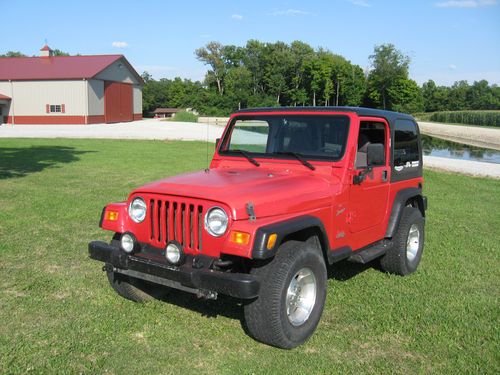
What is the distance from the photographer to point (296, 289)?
Result: 12.5ft

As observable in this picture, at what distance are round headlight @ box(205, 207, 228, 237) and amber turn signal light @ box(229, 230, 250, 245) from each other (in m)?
0.12

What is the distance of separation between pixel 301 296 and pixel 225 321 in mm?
795

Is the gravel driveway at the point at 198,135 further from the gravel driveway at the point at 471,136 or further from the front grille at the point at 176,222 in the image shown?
the front grille at the point at 176,222

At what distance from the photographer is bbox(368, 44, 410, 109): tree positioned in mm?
93938

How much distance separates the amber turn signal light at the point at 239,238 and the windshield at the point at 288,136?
1.45 meters

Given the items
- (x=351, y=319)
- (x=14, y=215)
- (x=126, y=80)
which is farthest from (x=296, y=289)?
(x=126, y=80)

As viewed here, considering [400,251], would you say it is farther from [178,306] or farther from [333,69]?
[333,69]

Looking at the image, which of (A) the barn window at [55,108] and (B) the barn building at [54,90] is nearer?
(B) the barn building at [54,90]

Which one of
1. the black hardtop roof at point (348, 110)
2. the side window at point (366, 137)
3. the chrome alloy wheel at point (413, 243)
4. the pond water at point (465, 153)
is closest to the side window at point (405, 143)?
the black hardtop roof at point (348, 110)

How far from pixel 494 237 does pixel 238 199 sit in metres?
5.49

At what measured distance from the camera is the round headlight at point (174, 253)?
139 inches

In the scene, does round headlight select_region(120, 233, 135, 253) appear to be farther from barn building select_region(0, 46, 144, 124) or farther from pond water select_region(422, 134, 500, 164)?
barn building select_region(0, 46, 144, 124)

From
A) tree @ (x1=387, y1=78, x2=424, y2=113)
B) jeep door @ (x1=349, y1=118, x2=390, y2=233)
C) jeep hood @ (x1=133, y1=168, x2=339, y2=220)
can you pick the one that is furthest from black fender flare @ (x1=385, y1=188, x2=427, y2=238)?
tree @ (x1=387, y1=78, x2=424, y2=113)

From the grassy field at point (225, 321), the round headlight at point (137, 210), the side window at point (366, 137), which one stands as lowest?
the grassy field at point (225, 321)
